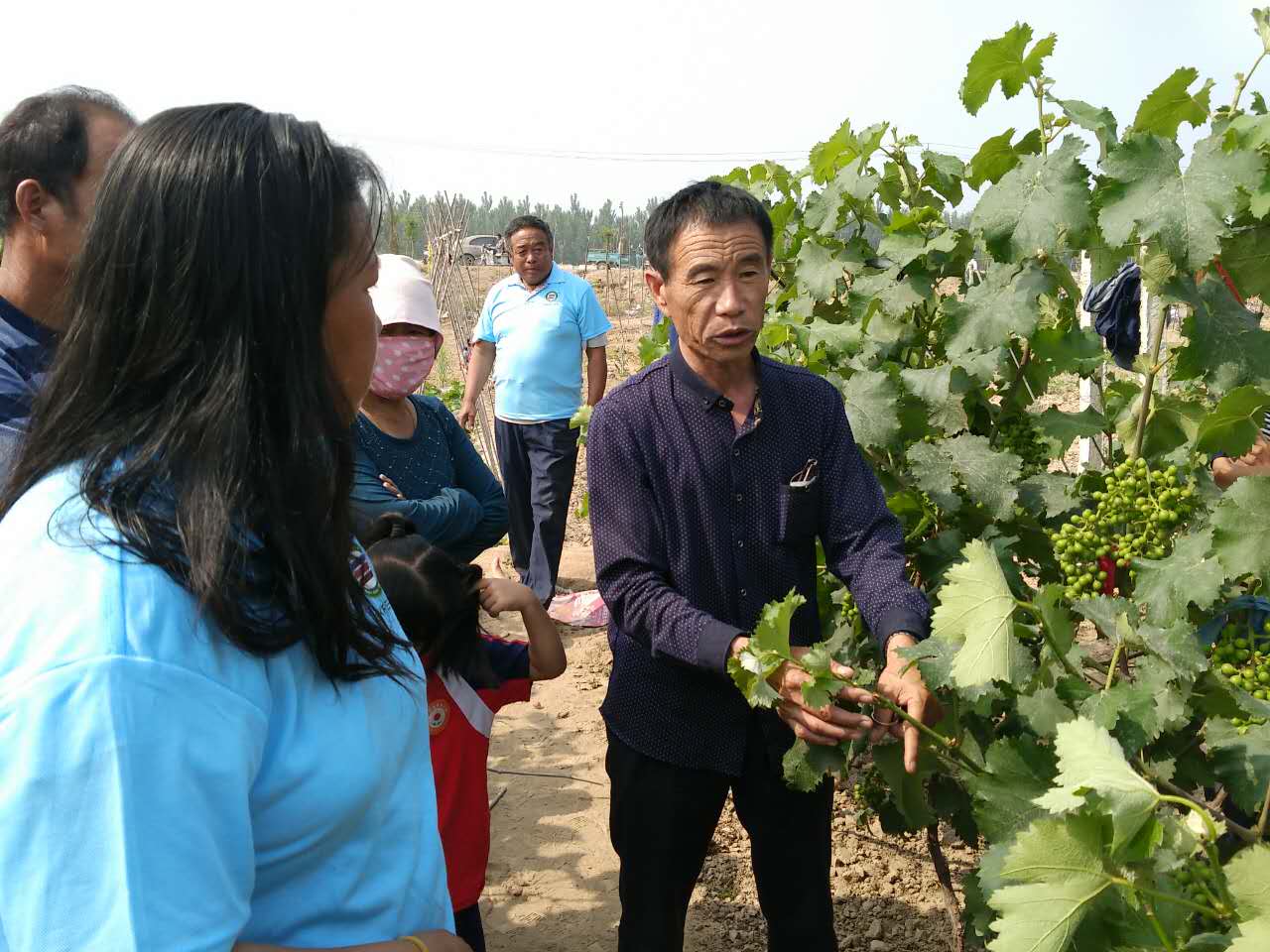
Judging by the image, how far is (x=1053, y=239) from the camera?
6.09ft

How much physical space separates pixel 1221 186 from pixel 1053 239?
339 mm

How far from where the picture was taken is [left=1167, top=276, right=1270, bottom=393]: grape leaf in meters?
1.69

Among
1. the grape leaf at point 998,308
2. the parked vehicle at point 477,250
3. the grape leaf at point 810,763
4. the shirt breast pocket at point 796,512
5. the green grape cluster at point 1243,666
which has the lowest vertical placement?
the grape leaf at point 810,763

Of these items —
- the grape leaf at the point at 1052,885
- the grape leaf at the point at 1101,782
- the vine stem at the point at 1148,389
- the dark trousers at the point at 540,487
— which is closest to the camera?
the grape leaf at the point at 1101,782

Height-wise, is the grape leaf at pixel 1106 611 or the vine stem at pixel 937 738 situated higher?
the grape leaf at pixel 1106 611

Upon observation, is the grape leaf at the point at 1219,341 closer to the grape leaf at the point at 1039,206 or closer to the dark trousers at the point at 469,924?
the grape leaf at the point at 1039,206

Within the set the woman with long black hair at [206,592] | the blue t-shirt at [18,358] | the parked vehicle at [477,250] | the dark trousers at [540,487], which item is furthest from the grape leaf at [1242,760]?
the parked vehicle at [477,250]

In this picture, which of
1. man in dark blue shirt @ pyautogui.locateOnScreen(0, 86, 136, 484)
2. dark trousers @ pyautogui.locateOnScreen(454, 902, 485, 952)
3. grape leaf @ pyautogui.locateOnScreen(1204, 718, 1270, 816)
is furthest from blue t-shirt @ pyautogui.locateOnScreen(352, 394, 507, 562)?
grape leaf @ pyautogui.locateOnScreen(1204, 718, 1270, 816)

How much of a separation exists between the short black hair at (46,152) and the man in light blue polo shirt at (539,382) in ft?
12.5

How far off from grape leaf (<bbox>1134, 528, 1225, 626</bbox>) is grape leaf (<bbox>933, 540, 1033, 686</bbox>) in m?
0.32

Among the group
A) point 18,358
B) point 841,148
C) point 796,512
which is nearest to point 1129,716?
point 796,512

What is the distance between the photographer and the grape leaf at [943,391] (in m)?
2.36

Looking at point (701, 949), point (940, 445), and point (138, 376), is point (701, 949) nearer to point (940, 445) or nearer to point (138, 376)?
point (940, 445)

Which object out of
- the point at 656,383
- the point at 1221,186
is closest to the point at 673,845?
the point at 656,383
